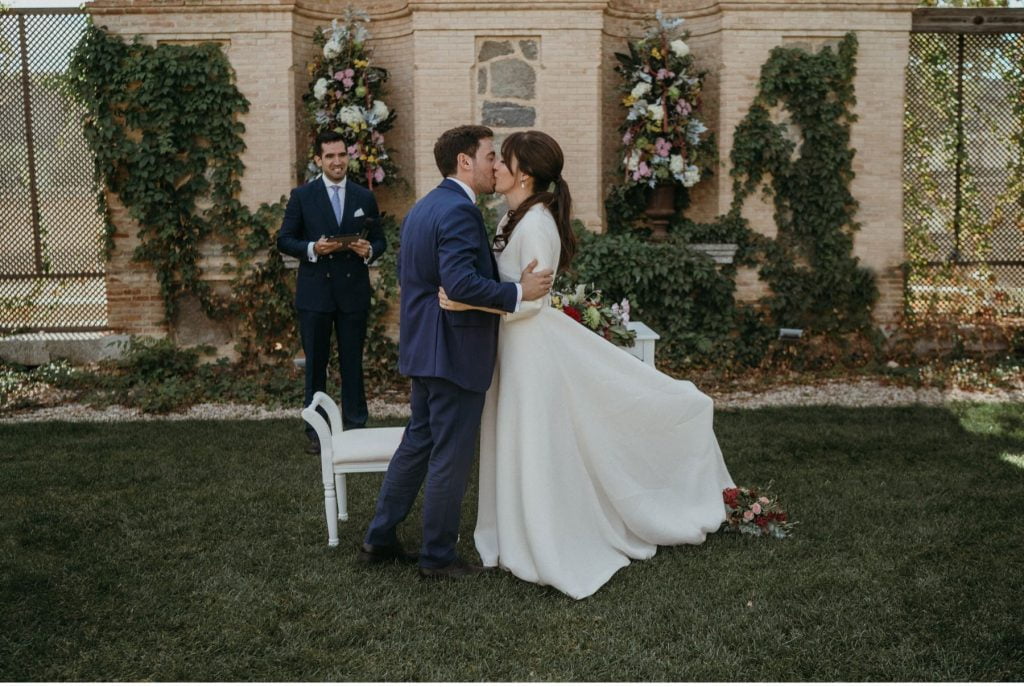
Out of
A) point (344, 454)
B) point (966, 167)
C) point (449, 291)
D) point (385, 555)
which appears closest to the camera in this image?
point (449, 291)

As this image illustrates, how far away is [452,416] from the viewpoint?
4.06 metres

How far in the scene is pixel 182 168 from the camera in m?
9.19

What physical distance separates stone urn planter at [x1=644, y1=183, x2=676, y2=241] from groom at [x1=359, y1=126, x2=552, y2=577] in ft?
18.7

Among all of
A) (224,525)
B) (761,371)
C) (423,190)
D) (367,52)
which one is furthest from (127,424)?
(761,371)

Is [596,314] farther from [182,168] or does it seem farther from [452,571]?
[182,168]

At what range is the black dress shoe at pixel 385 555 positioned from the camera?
4.39 m

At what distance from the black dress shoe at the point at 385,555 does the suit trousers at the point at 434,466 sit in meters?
0.03

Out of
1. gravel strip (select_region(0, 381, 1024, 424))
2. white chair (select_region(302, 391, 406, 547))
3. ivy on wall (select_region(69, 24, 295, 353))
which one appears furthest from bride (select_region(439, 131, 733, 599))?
ivy on wall (select_region(69, 24, 295, 353))

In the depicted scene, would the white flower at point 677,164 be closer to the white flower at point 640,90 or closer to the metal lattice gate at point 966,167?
the white flower at point 640,90

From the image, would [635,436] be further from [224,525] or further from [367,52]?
[367,52]

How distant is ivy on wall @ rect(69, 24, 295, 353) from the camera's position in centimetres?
903

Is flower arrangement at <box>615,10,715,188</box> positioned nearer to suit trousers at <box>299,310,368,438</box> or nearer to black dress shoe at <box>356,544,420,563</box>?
suit trousers at <box>299,310,368,438</box>

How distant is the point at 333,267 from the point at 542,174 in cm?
258

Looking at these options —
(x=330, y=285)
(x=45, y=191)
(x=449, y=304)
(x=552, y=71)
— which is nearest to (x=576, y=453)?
(x=449, y=304)
